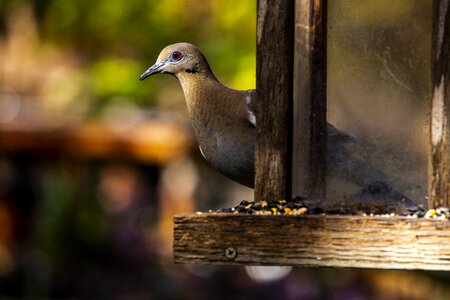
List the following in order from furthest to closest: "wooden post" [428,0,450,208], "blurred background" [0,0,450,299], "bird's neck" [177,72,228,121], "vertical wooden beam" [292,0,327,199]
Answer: "blurred background" [0,0,450,299] < "bird's neck" [177,72,228,121] < "vertical wooden beam" [292,0,327,199] < "wooden post" [428,0,450,208]

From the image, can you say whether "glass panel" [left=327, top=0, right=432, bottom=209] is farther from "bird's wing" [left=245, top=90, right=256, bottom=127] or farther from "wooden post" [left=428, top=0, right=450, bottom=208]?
"bird's wing" [left=245, top=90, right=256, bottom=127]

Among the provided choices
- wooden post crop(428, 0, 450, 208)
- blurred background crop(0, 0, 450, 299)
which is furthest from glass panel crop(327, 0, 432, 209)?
blurred background crop(0, 0, 450, 299)

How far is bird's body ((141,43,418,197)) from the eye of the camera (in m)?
4.05

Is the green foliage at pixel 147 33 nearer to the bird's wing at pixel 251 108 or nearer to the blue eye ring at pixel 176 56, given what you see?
the blue eye ring at pixel 176 56

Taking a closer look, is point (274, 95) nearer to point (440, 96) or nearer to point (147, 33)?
point (440, 96)

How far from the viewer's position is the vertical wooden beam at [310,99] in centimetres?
360

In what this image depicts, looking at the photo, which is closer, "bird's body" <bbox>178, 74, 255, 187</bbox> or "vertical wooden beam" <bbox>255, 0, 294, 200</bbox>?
"vertical wooden beam" <bbox>255, 0, 294, 200</bbox>

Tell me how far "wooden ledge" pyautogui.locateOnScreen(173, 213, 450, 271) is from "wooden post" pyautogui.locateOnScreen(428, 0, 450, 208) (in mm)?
310

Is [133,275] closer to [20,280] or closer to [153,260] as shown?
[153,260]

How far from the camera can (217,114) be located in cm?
424

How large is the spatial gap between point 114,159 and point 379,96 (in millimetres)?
12196

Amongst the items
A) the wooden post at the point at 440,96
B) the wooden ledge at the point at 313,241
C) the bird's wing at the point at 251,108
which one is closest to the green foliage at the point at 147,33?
the bird's wing at the point at 251,108

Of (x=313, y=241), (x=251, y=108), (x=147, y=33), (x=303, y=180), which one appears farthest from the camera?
(x=147, y=33)

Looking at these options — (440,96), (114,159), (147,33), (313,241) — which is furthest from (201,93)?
(114,159)
